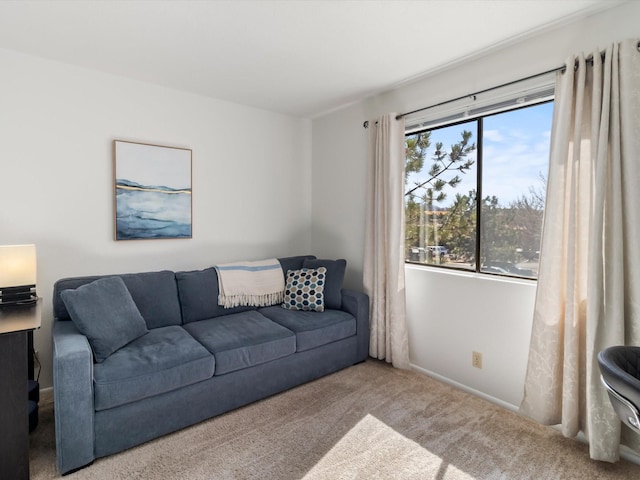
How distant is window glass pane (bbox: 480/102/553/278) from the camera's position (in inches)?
95.5

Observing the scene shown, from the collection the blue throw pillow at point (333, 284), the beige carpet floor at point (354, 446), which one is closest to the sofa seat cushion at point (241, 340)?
the beige carpet floor at point (354, 446)

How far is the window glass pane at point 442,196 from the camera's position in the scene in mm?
2834

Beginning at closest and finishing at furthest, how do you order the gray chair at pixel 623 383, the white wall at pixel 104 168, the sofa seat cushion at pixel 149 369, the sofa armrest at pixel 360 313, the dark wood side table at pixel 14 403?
the gray chair at pixel 623 383 → the dark wood side table at pixel 14 403 → the sofa seat cushion at pixel 149 369 → the white wall at pixel 104 168 → the sofa armrest at pixel 360 313

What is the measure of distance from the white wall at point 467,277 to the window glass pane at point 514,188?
0.66ft

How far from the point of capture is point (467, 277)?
275 cm

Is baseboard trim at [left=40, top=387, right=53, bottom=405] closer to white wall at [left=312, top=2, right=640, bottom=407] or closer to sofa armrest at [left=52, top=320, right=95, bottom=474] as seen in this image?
sofa armrest at [left=52, top=320, right=95, bottom=474]

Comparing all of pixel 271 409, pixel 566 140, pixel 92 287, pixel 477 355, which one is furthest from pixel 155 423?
pixel 566 140

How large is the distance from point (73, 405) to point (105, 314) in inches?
22.3

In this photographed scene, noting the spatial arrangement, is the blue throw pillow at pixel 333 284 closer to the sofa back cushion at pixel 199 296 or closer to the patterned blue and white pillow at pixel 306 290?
the patterned blue and white pillow at pixel 306 290

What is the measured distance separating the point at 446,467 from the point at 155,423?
1.70 m

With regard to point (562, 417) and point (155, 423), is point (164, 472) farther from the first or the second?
point (562, 417)

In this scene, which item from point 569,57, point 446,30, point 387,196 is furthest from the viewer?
point 387,196

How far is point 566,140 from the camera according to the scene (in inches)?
81.8

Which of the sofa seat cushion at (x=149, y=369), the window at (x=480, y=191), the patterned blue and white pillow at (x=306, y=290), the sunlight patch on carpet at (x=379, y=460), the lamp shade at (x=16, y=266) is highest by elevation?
the window at (x=480, y=191)
